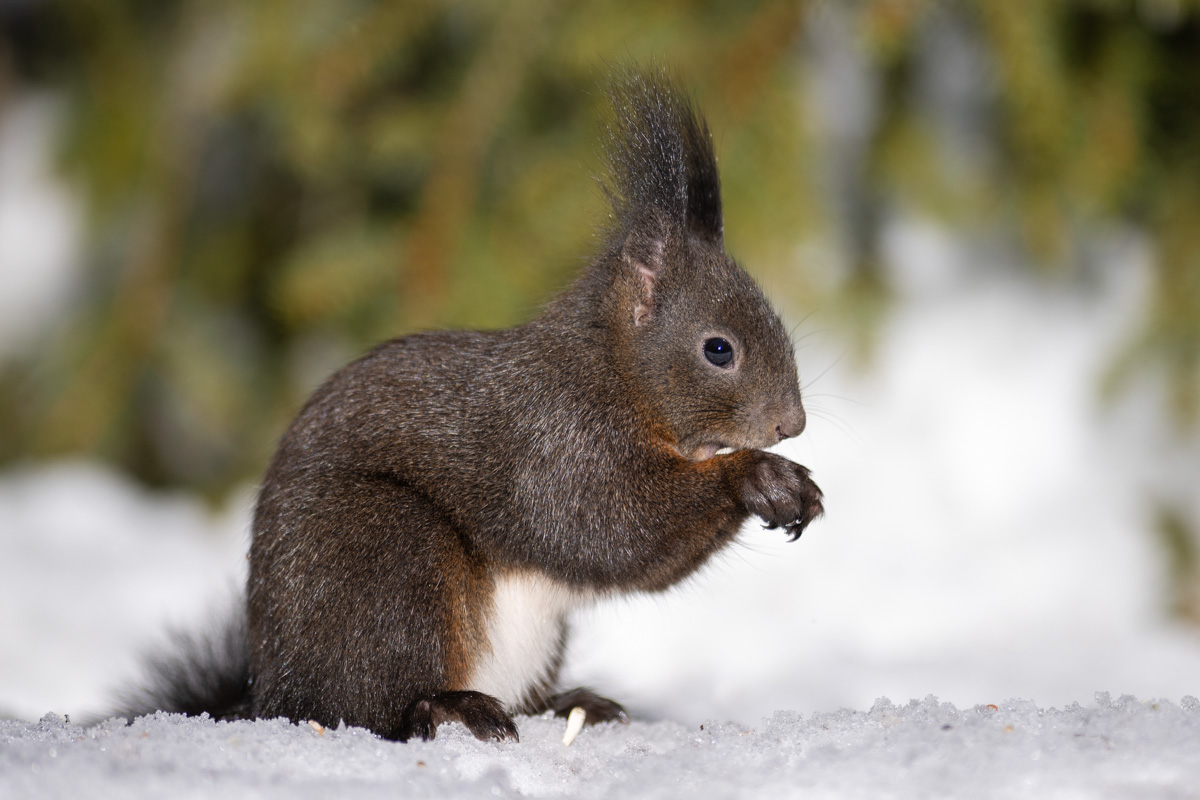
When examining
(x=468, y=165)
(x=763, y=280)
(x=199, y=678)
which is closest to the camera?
(x=199, y=678)

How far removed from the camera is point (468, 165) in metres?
2.88

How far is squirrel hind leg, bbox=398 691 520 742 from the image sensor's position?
148 centimetres

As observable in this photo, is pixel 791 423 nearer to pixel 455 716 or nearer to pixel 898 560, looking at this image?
pixel 455 716

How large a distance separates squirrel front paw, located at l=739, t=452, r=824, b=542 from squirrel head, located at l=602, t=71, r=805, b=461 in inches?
3.8

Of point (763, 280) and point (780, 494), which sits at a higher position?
point (763, 280)

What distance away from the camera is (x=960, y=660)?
272 centimetres

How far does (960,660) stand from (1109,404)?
33.0 inches

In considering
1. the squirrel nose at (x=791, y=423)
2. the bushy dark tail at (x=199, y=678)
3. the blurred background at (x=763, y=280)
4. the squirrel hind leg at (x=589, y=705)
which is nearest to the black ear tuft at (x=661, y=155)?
the squirrel nose at (x=791, y=423)

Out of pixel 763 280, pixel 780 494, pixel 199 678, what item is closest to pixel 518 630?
pixel 780 494

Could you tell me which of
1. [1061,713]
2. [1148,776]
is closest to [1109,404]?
[1061,713]

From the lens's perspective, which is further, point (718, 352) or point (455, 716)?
point (718, 352)

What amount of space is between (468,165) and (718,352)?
1.37 metres

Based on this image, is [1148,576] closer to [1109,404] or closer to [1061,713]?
[1109,404]

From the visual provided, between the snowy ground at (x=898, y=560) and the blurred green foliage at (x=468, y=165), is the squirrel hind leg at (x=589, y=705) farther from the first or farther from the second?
the blurred green foliage at (x=468, y=165)
